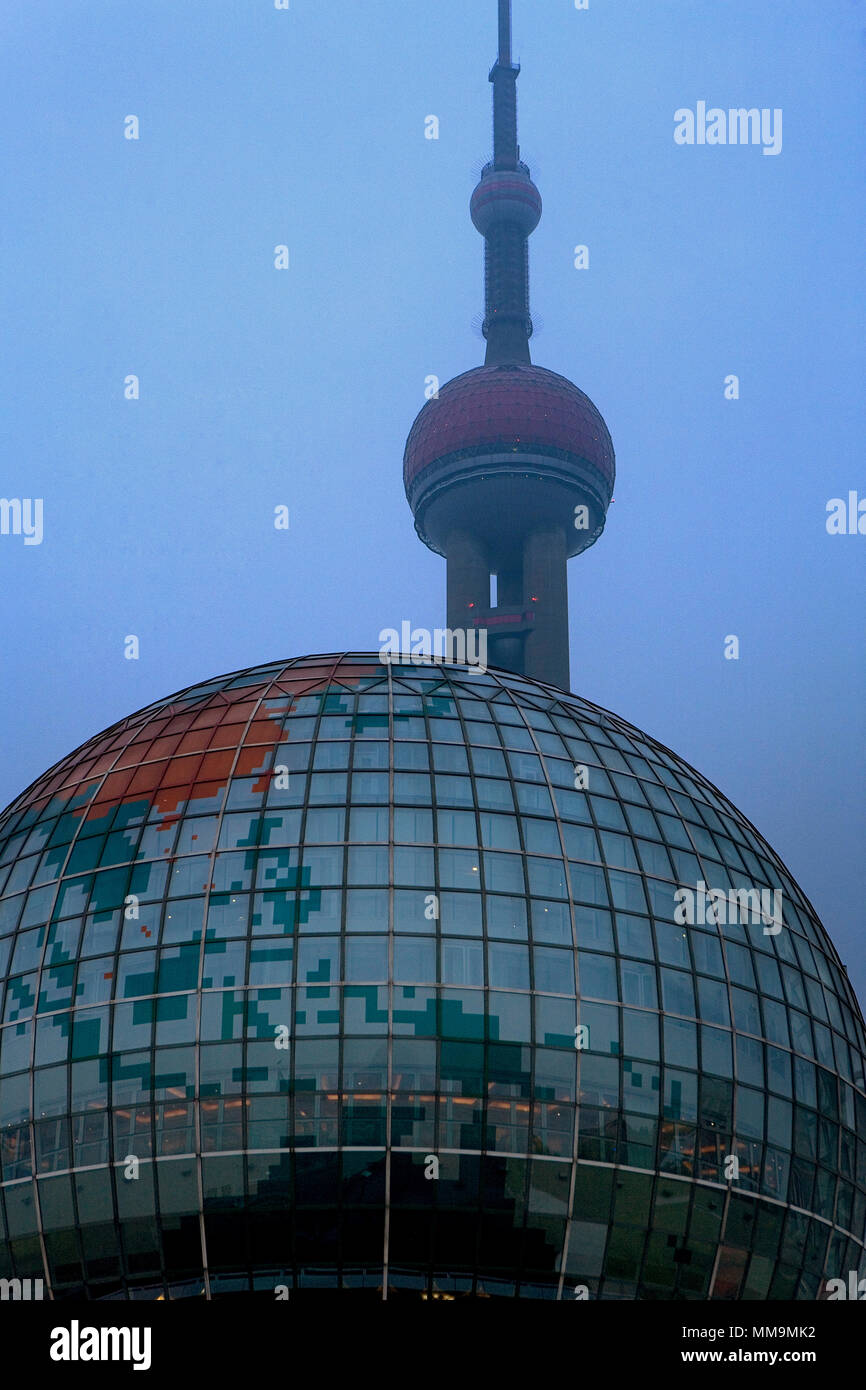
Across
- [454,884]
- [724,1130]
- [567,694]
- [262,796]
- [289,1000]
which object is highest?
[567,694]

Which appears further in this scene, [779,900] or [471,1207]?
[779,900]

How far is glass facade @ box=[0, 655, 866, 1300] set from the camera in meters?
43.9

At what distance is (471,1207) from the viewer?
43.8 m

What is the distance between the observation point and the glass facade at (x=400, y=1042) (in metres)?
43.9

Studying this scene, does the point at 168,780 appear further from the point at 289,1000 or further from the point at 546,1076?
the point at 546,1076

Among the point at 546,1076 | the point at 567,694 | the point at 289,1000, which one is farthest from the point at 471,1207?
the point at 567,694

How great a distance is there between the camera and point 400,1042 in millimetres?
44656
